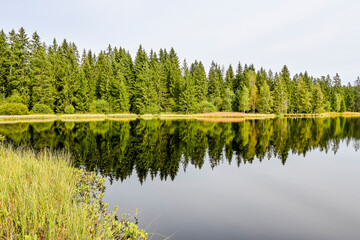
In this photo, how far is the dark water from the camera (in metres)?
7.46

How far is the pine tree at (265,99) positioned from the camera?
228 ft

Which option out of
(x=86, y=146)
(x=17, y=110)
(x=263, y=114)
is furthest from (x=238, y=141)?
(x=263, y=114)

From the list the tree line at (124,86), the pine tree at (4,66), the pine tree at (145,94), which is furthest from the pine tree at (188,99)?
the pine tree at (4,66)

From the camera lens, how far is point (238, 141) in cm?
2436

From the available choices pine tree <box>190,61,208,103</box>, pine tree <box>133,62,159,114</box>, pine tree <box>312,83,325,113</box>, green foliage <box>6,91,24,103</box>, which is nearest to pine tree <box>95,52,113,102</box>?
pine tree <box>133,62,159,114</box>

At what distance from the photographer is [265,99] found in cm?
6962

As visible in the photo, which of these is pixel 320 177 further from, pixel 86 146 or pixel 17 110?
pixel 17 110

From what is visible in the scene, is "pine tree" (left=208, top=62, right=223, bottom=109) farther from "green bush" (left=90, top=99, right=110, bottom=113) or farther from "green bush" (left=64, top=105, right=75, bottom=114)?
"green bush" (left=64, top=105, right=75, bottom=114)

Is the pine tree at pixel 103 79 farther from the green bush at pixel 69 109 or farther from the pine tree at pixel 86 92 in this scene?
the green bush at pixel 69 109

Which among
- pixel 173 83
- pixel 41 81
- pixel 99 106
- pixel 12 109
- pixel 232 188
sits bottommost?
pixel 232 188

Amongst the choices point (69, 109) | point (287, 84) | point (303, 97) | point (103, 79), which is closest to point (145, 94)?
point (103, 79)

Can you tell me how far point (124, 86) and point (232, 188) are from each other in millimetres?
55975

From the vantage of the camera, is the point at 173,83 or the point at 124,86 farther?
the point at 173,83

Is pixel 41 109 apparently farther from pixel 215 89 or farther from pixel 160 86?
pixel 215 89
